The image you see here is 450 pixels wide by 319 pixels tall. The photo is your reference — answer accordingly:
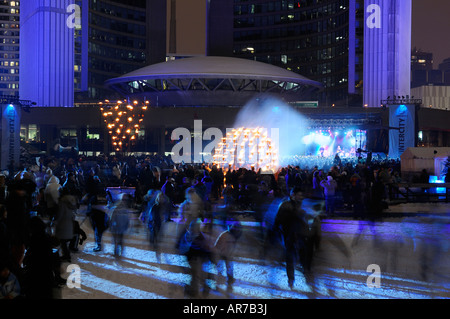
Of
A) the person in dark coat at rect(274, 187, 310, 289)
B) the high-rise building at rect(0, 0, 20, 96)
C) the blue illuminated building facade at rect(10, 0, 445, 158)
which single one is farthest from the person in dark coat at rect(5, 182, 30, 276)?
the high-rise building at rect(0, 0, 20, 96)

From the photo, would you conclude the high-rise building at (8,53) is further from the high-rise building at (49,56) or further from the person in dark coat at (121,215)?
the person in dark coat at (121,215)

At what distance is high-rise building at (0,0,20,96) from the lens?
428 feet

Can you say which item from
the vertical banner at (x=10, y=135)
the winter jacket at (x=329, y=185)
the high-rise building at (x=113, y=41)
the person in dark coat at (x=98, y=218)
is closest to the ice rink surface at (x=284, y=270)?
the person in dark coat at (x=98, y=218)

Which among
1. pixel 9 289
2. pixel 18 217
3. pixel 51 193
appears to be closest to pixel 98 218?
pixel 51 193

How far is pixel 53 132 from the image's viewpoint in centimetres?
5438

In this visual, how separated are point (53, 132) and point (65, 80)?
31.4 ft

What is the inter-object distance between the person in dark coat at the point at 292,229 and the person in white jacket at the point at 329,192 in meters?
8.03

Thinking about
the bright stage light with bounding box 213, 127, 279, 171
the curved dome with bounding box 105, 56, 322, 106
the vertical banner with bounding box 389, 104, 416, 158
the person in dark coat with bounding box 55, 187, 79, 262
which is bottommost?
the person in dark coat with bounding box 55, 187, 79, 262

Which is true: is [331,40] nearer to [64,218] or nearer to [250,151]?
[250,151]

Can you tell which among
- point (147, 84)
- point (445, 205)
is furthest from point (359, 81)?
point (445, 205)

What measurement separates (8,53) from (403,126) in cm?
11805

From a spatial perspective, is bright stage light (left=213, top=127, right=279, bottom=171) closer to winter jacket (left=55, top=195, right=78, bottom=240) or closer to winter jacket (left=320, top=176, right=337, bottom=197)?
winter jacket (left=320, top=176, right=337, bottom=197)

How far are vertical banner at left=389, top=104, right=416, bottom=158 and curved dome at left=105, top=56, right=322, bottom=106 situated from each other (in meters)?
19.1
